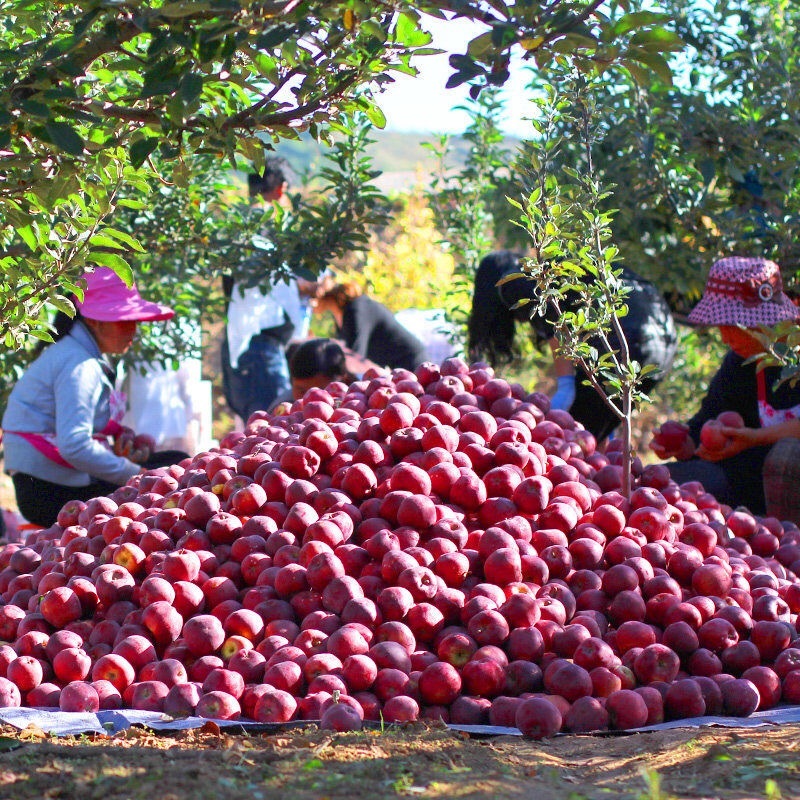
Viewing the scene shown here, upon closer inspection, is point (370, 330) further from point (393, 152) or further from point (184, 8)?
point (393, 152)

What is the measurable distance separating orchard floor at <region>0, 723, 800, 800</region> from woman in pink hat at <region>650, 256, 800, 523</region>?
1992 millimetres

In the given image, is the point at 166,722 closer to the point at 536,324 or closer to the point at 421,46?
the point at 421,46

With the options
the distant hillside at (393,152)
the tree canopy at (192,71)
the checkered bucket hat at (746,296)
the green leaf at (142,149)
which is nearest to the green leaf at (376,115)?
the tree canopy at (192,71)

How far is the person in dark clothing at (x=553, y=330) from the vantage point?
477 cm

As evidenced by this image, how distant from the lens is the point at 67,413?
14.9ft

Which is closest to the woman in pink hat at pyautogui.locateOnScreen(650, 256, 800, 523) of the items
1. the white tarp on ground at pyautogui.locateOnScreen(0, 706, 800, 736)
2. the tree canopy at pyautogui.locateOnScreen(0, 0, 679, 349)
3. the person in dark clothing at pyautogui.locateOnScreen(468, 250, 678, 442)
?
the person in dark clothing at pyautogui.locateOnScreen(468, 250, 678, 442)

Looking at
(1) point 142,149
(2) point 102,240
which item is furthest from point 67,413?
(1) point 142,149

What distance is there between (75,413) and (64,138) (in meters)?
2.69

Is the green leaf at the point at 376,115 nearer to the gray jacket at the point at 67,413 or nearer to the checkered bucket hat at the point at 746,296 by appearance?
the checkered bucket hat at the point at 746,296

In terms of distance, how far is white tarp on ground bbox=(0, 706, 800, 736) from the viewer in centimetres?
241

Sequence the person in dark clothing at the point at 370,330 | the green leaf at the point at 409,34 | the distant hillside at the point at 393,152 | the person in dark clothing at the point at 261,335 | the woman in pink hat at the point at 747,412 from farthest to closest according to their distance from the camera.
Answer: the distant hillside at the point at 393,152 → the person in dark clothing at the point at 370,330 → the person in dark clothing at the point at 261,335 → the woman in pink hat at the point at 747,412 → the green leaf at the point at 409,34

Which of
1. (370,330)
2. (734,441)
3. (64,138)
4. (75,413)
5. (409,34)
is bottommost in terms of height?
(734,441)

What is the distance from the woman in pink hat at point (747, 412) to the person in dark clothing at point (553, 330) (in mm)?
276

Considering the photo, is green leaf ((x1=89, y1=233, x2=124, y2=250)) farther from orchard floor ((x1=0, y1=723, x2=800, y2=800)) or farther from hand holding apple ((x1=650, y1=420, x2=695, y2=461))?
hand holding apple ((x1=650, y1=420, x2=695, y2=461))
